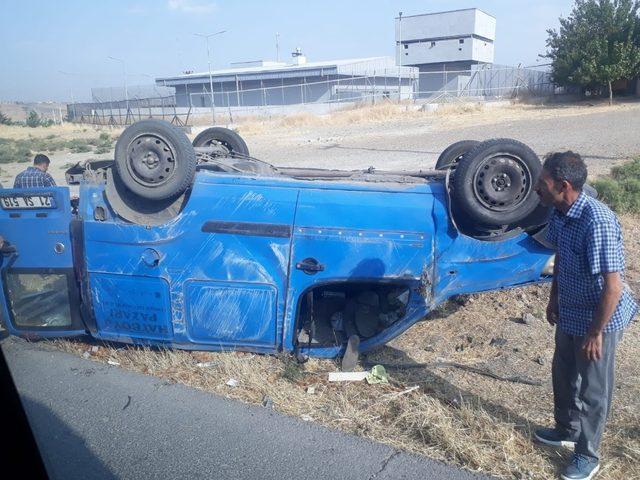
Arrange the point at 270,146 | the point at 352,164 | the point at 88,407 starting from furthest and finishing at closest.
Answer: the point at 270,146 < the point at 352,164 < the point at 88,407

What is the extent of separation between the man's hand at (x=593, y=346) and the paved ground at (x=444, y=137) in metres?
10.0

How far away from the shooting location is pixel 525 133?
22359 millimetres

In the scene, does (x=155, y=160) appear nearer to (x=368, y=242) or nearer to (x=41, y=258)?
(x=41, y=258)

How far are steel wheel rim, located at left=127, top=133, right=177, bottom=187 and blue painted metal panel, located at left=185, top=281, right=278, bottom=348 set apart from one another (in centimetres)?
86

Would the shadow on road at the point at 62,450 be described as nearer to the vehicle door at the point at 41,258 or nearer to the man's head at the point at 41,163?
the vehicle door at the point at 41,258

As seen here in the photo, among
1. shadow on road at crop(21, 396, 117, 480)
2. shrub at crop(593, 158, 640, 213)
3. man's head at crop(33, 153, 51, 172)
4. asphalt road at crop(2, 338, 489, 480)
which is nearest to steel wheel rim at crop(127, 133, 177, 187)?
asphalt road at crop(2, 338, 489, 480)

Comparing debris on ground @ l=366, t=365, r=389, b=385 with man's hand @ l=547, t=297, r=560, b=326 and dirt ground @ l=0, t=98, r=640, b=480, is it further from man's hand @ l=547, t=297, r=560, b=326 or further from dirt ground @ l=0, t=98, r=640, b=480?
man's hand @ l=547, t=297, r=560, b=326

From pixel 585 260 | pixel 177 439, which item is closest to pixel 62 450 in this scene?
pixel 177 439

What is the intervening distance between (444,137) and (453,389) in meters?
19.6

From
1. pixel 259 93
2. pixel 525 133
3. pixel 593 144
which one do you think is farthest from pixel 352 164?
pixel 259 93

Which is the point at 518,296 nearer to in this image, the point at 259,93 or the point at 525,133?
the point at 525,133

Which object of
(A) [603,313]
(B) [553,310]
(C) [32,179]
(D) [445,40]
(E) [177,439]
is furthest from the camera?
(D) [445,40]

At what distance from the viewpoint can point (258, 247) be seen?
444cm

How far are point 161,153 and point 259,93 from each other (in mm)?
44449
